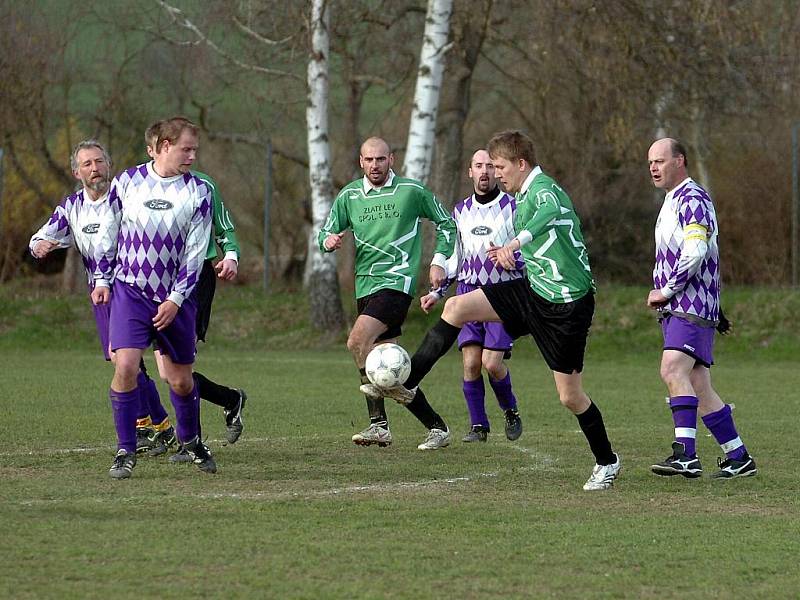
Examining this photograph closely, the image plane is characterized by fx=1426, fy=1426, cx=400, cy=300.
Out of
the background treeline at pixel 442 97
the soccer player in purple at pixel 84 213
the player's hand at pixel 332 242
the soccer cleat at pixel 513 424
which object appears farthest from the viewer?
the background treeline at pixel 442 97

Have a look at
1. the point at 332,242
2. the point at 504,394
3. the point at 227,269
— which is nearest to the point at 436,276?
the point at 332,242

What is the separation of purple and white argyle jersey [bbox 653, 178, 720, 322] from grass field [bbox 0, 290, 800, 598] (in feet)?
3.33

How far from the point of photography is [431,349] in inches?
346

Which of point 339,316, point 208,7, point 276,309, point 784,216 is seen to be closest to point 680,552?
point 339,316

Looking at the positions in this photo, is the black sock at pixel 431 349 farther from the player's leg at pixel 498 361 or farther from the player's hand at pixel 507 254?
the player's leg at pixel 498 361

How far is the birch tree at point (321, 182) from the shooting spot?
20.0m

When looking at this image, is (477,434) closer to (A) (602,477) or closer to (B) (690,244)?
(A) (602,477)

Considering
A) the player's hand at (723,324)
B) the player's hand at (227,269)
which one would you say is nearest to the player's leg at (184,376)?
the player's hand at (227,269)

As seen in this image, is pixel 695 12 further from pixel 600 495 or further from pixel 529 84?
pixel 600 495

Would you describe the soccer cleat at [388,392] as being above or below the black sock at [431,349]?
below

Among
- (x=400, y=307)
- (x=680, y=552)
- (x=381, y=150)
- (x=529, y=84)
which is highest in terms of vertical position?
(x=529, y=84)

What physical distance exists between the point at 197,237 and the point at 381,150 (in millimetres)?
2038

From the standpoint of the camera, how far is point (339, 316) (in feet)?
67.4

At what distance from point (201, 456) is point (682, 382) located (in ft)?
9.23
